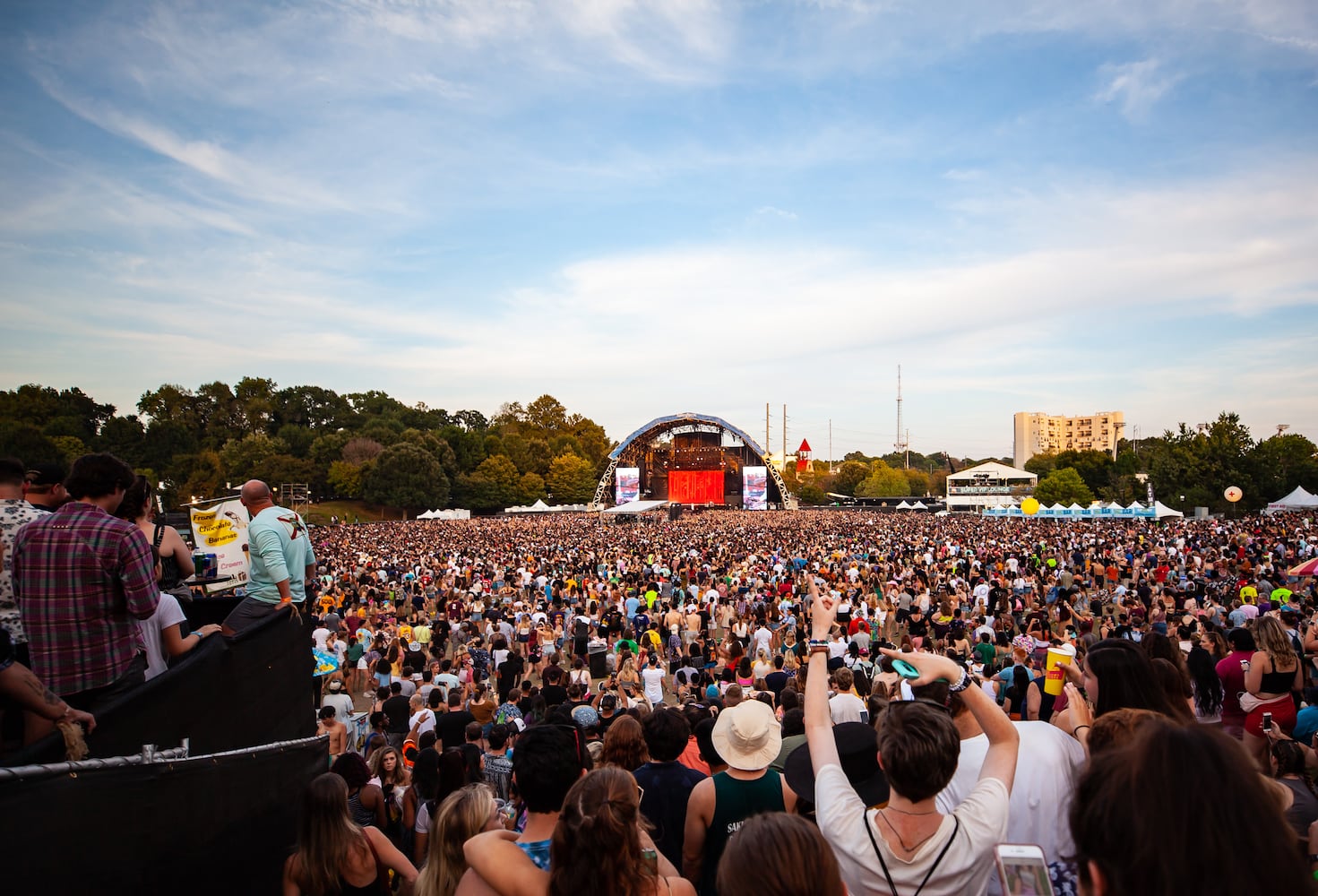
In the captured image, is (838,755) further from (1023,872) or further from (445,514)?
(445,514)

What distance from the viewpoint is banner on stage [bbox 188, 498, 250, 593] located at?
9992 millimetres

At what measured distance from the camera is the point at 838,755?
242 cm

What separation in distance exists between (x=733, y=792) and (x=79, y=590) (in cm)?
247

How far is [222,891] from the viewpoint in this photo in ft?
8.86

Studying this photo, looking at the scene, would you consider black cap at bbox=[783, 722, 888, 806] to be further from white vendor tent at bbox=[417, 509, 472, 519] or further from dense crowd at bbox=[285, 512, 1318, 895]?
white vendor tent at bbox=[417, 509, 472, 519]

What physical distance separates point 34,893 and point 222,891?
0.85m

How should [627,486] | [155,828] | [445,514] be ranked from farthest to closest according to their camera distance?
[627,486] → [445,514] → [155,828]

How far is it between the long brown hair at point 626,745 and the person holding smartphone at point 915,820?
169cm

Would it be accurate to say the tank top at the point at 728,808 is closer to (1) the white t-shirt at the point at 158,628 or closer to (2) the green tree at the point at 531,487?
(1) the white t-shirt at the point at 158,628

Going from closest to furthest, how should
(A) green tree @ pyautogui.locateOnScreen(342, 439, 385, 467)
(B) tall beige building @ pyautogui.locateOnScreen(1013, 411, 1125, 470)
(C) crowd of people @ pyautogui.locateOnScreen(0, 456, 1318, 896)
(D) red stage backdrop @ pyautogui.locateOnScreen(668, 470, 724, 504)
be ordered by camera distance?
(C) crowd of people @ pyautogui.locateOnScreen(0, 456, 1318, 896) → (A) green tree @ pyautogui.locateOnScreen(342, 439, 385, 467) → (D) red stage backdrop @ pyautogui.locateOnScreen(668, 470, 724, 504) → (B) tall beige building @ pyautogui.locateOnScreen(1013, 411, 1125, 470)


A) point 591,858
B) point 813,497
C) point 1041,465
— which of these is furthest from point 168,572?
point 1041,465

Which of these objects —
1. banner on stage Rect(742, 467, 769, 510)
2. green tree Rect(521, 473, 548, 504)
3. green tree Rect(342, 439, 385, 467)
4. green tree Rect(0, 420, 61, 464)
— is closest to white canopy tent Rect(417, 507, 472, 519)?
green tree Rect(342, 439, 385, 467)

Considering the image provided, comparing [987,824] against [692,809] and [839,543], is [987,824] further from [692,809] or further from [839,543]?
[839,543]

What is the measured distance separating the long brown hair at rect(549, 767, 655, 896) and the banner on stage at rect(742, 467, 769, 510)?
211 ft
